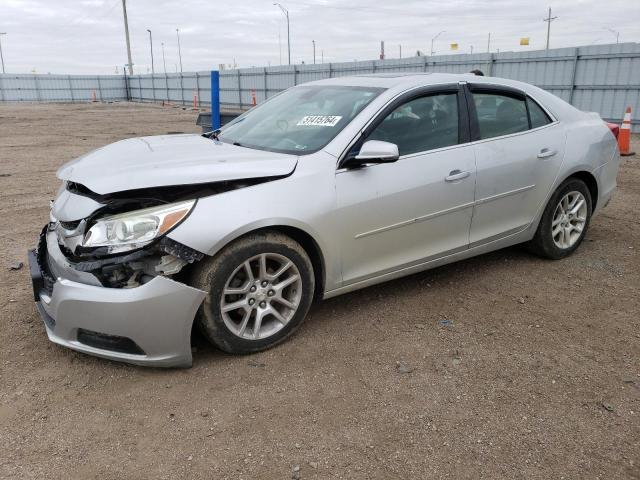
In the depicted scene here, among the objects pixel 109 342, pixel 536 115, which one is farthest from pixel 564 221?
pixel 109 342

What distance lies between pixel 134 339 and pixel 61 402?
0.49 m

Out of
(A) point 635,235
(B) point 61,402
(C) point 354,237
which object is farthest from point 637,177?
(B) point 61,402

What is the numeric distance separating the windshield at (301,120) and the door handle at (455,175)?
0.75m

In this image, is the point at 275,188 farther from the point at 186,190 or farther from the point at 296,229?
the point at 186,190

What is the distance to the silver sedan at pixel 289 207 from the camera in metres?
2.82

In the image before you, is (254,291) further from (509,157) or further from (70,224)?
(509,157)

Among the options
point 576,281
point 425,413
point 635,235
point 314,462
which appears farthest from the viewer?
point 635,235

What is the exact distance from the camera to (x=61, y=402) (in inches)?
110

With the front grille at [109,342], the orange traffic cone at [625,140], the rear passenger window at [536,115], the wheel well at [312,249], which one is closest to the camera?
the front grille at [109,342]

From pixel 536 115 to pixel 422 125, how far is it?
1288 mm

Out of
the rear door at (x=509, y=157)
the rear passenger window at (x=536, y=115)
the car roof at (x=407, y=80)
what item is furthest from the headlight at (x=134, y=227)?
the rear passenger window at (x=536, y=115)

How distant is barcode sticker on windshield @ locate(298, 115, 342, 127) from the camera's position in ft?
11.8

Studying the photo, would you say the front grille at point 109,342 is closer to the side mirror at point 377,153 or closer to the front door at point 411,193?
the front door at point 411,193

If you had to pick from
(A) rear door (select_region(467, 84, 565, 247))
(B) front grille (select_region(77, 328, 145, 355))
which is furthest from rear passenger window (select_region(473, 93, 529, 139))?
(B) front grille (select_region(77, 328, 145, 355))
